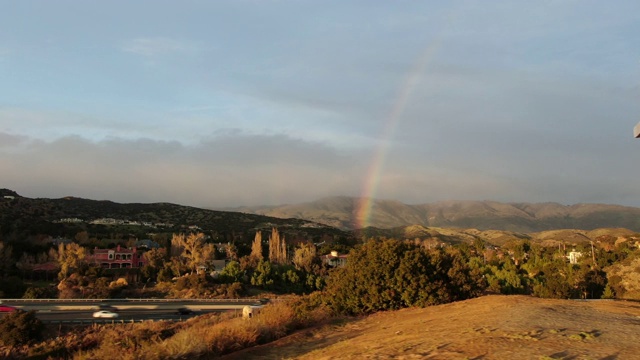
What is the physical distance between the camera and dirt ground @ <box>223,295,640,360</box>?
9.16m

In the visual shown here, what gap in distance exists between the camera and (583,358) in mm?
8414

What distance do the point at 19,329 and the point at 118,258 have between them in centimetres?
4370

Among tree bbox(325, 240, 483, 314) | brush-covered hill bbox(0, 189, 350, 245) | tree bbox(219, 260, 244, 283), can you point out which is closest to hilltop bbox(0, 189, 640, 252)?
brush-covered hill bbox(0, 189, 350, 245)

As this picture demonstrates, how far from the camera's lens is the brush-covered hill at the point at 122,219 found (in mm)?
98369

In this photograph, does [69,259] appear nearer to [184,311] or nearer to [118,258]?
[118,258]

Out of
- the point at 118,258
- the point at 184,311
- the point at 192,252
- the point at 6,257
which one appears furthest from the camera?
the point at 118,258

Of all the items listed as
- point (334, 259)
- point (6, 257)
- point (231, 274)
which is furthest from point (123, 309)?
point (334, 259)

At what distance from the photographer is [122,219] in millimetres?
126750

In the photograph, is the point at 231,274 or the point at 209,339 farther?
the point at 231,274

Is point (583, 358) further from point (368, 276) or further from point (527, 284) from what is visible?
point (527, 284)

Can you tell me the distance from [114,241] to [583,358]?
281 ft

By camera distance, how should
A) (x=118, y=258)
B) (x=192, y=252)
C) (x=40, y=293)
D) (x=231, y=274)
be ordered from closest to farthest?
(x=40, y=293) → (x=231, y=274) → (x=192, y=252) → (x=118, y=258)

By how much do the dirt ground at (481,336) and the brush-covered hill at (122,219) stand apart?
86363 mm

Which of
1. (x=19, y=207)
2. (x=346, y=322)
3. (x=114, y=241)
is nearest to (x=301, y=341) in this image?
(x=346, y=322)
